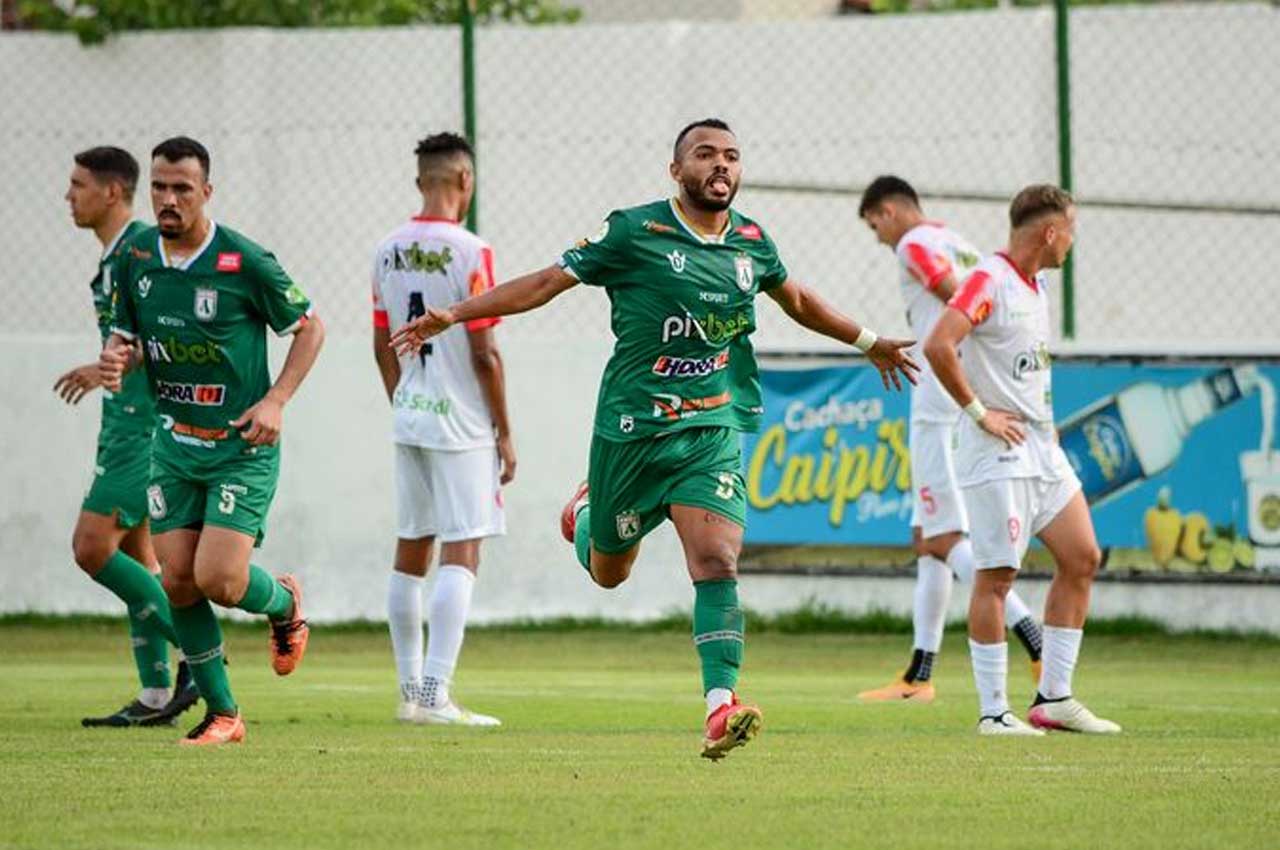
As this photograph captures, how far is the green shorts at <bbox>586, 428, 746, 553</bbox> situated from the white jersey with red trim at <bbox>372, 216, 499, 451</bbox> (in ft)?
8.45

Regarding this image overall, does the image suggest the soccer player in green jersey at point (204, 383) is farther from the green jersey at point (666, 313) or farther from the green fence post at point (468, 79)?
the green fence post at point (468, 79)

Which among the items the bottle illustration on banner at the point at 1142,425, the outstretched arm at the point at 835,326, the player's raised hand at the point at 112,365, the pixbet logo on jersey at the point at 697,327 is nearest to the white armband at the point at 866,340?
the outstretched arm at the point at 835,326

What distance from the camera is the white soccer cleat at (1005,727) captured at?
450 inches

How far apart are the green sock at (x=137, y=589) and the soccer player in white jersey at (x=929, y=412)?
12.8 feet

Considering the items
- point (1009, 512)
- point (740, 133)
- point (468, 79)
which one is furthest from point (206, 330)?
point (740, 133)

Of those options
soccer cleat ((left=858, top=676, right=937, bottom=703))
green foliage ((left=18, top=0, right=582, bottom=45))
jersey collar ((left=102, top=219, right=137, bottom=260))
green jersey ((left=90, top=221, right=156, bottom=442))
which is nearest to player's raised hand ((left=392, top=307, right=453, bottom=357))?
jersey collar ((left=102, top=219, right=137, bottom=260))

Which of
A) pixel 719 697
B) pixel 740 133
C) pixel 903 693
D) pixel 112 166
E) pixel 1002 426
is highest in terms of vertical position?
pixel 740 133

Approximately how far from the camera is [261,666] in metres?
16.0

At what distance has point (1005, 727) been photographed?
11.5m

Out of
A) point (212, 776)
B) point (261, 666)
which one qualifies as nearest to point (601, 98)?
point (261, 666)

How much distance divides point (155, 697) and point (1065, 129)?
861 cm

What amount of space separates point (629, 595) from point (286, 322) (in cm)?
731

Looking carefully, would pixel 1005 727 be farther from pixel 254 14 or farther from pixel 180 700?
pixel 254 14

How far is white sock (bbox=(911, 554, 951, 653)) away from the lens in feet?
46.6
